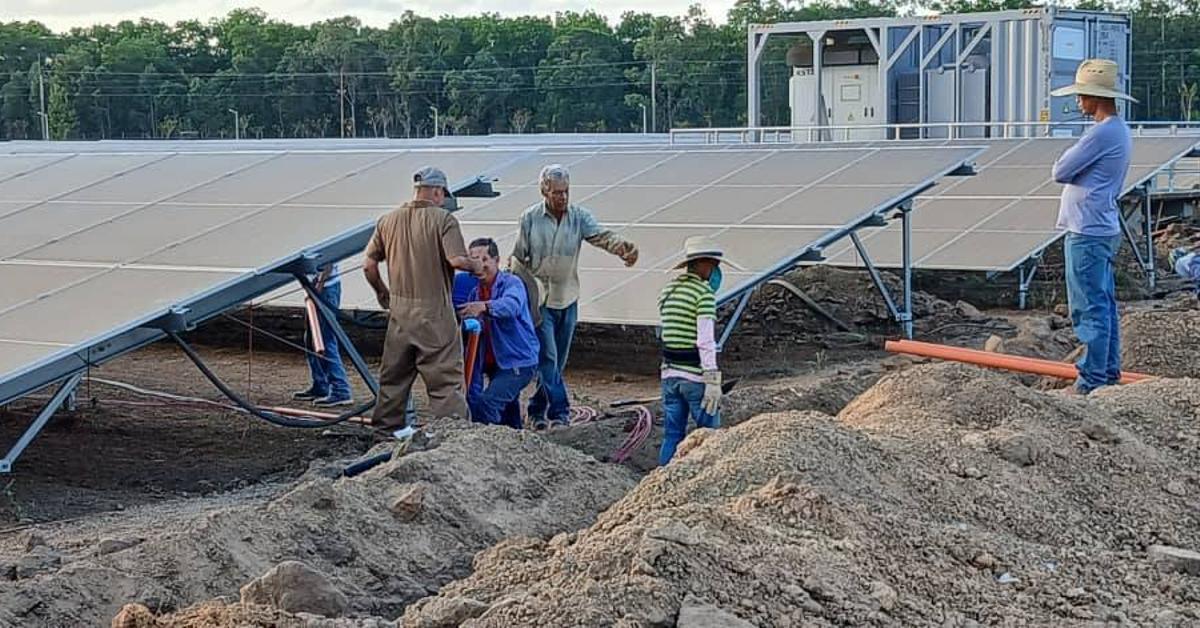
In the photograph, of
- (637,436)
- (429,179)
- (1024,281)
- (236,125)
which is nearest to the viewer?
(429,179)

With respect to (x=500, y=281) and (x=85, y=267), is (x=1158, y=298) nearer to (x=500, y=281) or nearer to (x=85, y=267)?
(x=500, y=281)

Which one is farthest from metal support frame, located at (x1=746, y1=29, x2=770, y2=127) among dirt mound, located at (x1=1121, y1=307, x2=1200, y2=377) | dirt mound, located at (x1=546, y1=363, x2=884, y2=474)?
dirt mound, located at (x1=1121, y1=307, x2=1200, y2=377)

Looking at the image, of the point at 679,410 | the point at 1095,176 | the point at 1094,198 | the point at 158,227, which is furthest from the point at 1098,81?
the point at 158,227

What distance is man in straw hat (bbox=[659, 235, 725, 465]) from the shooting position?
8430 mm

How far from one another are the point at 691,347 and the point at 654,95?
50.2 m

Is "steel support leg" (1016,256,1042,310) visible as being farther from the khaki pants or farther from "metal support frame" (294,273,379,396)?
the khaki pants

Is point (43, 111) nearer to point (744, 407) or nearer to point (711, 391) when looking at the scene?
point (744, 407)

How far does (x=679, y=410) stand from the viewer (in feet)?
28.5

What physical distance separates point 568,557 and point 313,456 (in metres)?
5.13

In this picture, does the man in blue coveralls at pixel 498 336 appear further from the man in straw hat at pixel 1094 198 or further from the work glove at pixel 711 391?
the man in straw hat at pixel 1094 198

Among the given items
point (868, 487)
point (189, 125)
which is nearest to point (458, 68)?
point (189, 125)

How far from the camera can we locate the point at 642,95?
6444cm

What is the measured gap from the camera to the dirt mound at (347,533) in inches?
240

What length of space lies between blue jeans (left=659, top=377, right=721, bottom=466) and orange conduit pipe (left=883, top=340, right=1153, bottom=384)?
8.44 feet
